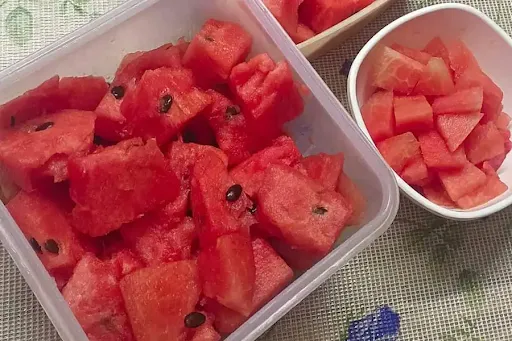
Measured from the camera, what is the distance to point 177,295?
29.1 inches

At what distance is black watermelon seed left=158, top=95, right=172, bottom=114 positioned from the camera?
833 mm

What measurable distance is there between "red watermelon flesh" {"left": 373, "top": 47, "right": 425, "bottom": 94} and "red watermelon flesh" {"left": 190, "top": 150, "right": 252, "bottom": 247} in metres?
0.34

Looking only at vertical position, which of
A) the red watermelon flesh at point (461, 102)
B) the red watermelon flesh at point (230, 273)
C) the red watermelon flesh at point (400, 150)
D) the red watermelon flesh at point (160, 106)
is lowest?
the red watermelon flesh at point (400, 150)

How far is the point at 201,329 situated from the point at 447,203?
1.49 feet

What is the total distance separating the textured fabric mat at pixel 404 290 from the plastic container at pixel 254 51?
154 millimetres

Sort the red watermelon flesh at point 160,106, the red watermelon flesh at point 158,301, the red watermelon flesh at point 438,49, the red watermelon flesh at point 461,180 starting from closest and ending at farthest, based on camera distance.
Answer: the red watermelon flesh at point 158,301, the red watermelon flesh at point 160,106, the red watermelon flesh at point 461,180, the red watermelon flesh at point 438,49

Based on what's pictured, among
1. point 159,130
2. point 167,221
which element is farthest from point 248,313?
point 159,130

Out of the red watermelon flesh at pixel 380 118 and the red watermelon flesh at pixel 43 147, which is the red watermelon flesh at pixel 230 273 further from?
the red watermelon flesh at pixel 380 118

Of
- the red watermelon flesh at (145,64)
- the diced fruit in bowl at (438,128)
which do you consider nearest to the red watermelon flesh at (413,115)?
the diced fruit in bowl at (438,128)

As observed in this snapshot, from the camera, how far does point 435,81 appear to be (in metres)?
1.01

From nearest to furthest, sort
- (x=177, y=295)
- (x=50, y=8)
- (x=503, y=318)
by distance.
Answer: (x=177, y=295) < (x=503, y=318) < (x=50, y=8)

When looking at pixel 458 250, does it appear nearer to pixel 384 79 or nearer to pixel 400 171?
pixel 400 171

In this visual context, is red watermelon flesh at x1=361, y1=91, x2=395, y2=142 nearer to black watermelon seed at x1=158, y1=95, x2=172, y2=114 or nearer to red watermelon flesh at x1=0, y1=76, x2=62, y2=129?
black watermelon seed at x1=158, y1=95, x2=172, y2=114

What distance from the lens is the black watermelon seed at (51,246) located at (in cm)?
76
